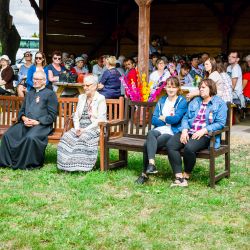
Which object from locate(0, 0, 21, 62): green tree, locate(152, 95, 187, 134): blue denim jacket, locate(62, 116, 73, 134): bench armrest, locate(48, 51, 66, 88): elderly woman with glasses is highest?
locate(0, 0, 21, 62): green tree

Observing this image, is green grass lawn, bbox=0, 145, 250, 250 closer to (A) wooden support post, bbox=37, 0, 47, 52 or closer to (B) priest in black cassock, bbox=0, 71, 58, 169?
(B) priest in black cassock, bbox=0, 71, 58, 169

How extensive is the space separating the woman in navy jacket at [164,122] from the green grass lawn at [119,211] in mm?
235

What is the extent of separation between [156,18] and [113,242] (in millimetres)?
12491

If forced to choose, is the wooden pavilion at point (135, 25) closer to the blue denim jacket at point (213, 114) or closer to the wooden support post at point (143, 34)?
the wooden support post at point (143, 34)

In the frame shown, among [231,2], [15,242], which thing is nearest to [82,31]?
[231,2]

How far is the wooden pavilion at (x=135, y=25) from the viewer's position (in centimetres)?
1498

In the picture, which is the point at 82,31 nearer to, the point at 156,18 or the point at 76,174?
the point at 156,18

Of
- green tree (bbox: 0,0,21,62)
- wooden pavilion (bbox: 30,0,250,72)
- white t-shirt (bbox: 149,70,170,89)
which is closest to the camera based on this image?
white t-shirt (bbox: 149,70,170,89)

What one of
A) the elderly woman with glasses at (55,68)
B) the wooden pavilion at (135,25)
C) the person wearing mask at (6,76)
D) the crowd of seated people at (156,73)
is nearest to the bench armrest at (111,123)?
the crowd of seated people at (156,73)

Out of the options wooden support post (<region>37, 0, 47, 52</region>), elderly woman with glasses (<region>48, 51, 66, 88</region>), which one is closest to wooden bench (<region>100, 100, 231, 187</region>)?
elderly woman with glasses (<region>48, 51, 66, 88</region>)

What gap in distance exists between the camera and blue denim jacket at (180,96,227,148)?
6238 millimetres

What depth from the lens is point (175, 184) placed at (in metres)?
6.13

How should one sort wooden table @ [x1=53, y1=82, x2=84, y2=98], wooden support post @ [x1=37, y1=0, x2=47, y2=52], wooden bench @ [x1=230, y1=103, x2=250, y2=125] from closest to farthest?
wooden table @ [x1=53, y1=82, x2=84, y2=98] < wooden bench @ [x1=230, y1=103, x2=250, y2=125] < wooden support post @ [x1=37, y1=0, x2=47, y2=52]

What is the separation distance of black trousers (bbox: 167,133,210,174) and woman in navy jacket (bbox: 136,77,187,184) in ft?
0.50
